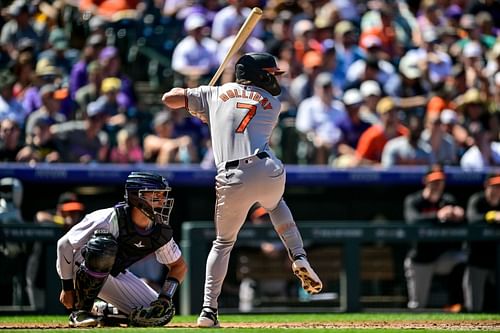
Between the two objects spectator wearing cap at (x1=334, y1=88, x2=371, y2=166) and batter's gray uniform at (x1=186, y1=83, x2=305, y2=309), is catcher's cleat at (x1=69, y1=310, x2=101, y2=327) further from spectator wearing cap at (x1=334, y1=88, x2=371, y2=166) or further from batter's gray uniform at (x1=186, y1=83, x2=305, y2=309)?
spectator wearing cap at (x1=334, y1=88, x2=371, y2=166)

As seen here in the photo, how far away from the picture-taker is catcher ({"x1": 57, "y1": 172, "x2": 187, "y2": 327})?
23.7ft

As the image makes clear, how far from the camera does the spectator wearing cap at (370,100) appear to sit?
1373 cm

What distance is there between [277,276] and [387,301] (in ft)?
3.83

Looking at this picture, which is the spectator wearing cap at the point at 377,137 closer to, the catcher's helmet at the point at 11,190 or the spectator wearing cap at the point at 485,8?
the catcher's helmet at the point at 11,190

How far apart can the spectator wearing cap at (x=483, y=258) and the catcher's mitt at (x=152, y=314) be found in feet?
15.8

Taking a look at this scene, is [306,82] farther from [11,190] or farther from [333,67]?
[11,190]

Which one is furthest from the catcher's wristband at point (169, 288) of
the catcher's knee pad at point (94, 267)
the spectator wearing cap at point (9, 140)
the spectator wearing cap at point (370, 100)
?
the spectator wearing cap at point (370, 100)

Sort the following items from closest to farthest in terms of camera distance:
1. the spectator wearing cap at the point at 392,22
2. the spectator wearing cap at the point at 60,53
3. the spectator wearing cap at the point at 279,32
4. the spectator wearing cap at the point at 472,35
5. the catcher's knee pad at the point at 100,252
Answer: the catcher's knee pad at the point at 100,252 < the spectator wearing cap at the point at 60,53 < the spectator wearing cap at the point at 279,32 < the spectator wearing cap at the point at 392,22 < the spectator wearing cap at the point at 472,35

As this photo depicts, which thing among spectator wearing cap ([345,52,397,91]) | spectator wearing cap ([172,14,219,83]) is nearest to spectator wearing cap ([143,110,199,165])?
spectator wearing cap ([172,14,219,83])

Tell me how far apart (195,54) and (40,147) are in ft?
9.39

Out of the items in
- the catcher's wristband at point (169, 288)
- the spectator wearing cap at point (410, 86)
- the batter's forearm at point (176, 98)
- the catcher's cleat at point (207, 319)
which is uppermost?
the spectator wearing cap at point (410, 86)

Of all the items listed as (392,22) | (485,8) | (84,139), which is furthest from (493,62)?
(84,139)

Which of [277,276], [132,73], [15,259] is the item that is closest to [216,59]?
[132,73]

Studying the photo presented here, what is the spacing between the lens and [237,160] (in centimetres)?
734
